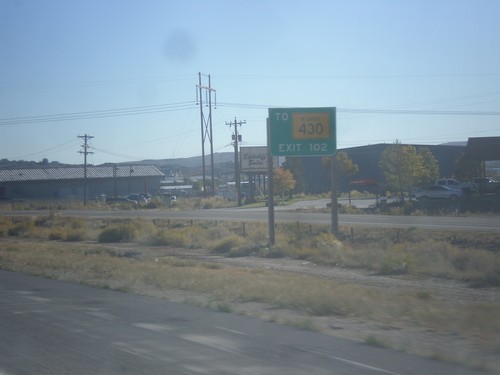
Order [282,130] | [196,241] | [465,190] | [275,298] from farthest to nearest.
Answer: [465,190]
[196,241]
[282,130]
[275,298]

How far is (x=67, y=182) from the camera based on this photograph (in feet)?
412

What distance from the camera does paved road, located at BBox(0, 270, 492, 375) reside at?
30.0 ft

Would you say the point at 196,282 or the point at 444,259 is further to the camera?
the point at 444,259

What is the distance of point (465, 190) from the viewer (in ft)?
228

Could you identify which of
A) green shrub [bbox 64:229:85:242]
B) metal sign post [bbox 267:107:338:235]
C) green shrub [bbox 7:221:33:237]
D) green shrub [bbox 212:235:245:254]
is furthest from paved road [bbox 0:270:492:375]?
green shrub [bbox 7:221:33:237]

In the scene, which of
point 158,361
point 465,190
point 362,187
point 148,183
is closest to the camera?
point 158,361

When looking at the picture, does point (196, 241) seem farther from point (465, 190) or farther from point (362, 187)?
point (362, 187)

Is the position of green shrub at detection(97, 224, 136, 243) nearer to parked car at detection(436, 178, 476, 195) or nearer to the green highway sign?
→ the green highway sign

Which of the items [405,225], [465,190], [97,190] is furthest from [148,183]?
[405,225]

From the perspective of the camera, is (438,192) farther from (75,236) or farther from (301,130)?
(301,130)

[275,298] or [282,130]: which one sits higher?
[282,130]

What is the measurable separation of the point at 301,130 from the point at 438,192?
124 ft

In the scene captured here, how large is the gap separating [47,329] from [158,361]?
3495 mm

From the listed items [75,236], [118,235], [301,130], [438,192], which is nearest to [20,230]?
[75,236]
